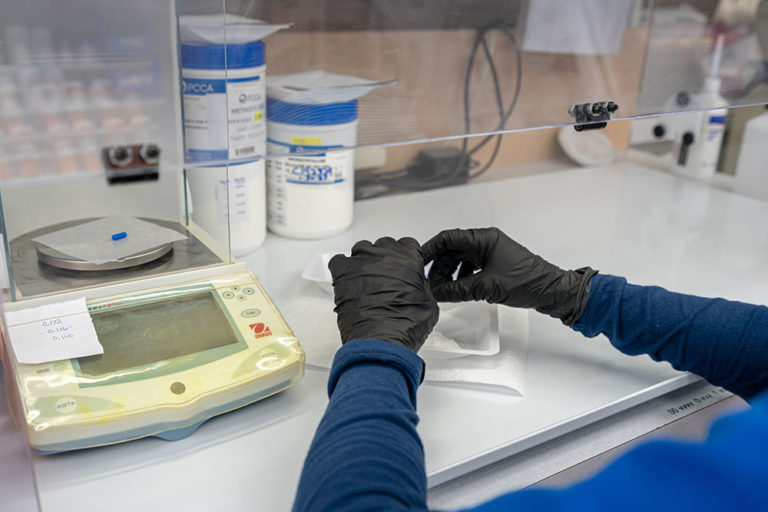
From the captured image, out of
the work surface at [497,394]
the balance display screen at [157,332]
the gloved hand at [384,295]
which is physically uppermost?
the gloved hand at [384,295]

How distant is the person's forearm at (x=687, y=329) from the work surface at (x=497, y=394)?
0.15 feet

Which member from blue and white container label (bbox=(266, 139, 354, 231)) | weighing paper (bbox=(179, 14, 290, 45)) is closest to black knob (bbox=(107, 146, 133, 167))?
weighing paper (bbox=(179, 14, 290, 45))

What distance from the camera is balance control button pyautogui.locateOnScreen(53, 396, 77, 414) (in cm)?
69

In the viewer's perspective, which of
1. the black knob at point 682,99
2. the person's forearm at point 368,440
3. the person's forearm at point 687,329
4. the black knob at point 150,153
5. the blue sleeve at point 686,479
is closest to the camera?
the blue sleeve at point 686,479

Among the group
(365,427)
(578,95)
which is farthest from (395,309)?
(578,95)

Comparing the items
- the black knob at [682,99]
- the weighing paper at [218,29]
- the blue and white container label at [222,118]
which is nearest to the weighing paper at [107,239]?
the blue and white container label at [222,118]

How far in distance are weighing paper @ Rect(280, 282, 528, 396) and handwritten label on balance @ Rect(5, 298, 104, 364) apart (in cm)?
29

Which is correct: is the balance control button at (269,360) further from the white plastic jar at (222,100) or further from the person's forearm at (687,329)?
the person's forearm at (687,329)

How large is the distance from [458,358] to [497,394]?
0.08 meters

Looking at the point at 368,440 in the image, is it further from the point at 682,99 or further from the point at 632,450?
the point at 682,99

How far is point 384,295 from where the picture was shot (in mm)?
830

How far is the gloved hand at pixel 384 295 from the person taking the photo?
2.63 feet

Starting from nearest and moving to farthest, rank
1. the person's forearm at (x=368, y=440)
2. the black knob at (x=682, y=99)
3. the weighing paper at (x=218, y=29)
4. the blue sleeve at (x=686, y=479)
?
the blue sleeve at (x=686, y=479) < the person's forearm at (x=368, y=440) < the weighing paper at (x=218, y=29) < the black knob at (x=682, y=99)

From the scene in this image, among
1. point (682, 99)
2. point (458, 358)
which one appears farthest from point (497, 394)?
point (682, 99)
